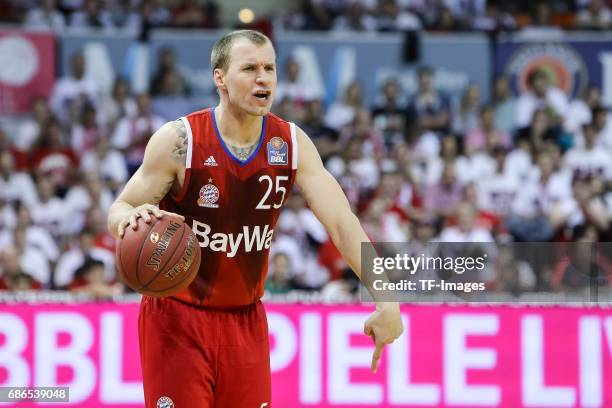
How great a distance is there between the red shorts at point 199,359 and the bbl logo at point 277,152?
725 millimetres

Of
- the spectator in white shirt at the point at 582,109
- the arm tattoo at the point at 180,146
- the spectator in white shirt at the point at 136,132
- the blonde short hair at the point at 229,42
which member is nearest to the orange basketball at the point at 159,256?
the arm tattoo at the point at 180,146

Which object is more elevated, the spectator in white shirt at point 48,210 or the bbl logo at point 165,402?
the spectator in white shirt at point 48,210

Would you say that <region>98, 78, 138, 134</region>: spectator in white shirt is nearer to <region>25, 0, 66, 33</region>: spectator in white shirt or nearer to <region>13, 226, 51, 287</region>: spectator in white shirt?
<region>25, 0, 66, 33</region>: spectator in white shirt

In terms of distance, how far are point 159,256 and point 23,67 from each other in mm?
10334

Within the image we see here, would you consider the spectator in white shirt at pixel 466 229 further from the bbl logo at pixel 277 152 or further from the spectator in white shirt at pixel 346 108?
the bbl logo at pixel 277 152

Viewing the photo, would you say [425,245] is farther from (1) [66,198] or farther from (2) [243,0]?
(2) [243,0]

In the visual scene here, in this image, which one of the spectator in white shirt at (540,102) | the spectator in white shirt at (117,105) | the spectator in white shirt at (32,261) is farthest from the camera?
the spectator in white shirt at (540,102)

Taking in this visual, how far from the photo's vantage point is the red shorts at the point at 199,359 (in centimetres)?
496

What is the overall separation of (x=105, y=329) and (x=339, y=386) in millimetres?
1730

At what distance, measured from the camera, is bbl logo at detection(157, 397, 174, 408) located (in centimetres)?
496

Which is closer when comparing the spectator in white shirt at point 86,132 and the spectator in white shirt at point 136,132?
the spectator in white shirt at point 136,132

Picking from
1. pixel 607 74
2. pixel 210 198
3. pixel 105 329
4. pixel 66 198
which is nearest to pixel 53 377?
pixel 105 329

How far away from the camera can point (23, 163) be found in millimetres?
12883

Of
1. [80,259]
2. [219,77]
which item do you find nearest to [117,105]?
[80,259]
